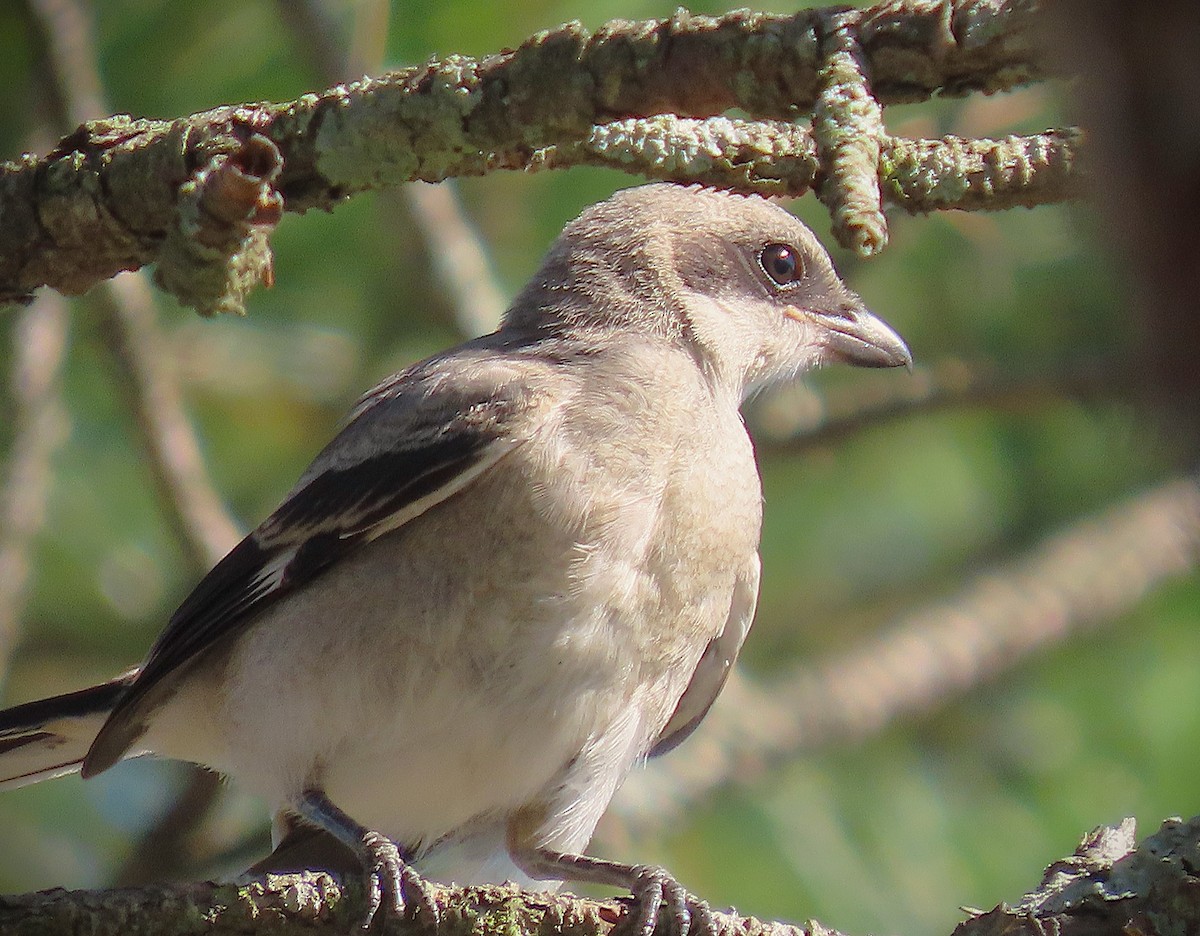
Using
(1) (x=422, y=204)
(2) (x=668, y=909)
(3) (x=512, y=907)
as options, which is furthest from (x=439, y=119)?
(1) (x=422, y=204)

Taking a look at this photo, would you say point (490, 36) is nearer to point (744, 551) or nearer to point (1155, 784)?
point (744, 551)

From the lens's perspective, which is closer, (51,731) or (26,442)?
(51,731)

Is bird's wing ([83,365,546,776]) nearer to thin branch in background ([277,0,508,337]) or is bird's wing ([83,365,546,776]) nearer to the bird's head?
the bird's head

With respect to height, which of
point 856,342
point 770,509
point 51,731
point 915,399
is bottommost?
point 51,731

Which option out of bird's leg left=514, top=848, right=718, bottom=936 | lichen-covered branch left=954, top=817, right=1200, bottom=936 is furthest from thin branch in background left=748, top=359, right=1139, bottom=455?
lichen-covered branch left=954, top=817, right=1200, bottom=936

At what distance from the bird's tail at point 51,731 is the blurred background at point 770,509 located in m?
0.86

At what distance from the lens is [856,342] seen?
A: 4684mm

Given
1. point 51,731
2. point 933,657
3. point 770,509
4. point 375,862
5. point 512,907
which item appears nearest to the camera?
point 512,907

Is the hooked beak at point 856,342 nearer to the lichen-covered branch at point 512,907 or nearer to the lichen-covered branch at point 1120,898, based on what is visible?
the lichen-covered branch at point 512,907

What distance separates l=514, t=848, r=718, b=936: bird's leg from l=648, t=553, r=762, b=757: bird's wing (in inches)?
20.5

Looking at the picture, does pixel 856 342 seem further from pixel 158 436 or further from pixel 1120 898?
pixel 158 436

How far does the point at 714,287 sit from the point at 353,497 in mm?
A: 1362

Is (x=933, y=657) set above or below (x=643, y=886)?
above

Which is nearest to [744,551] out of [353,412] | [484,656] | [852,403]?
[484,656]
